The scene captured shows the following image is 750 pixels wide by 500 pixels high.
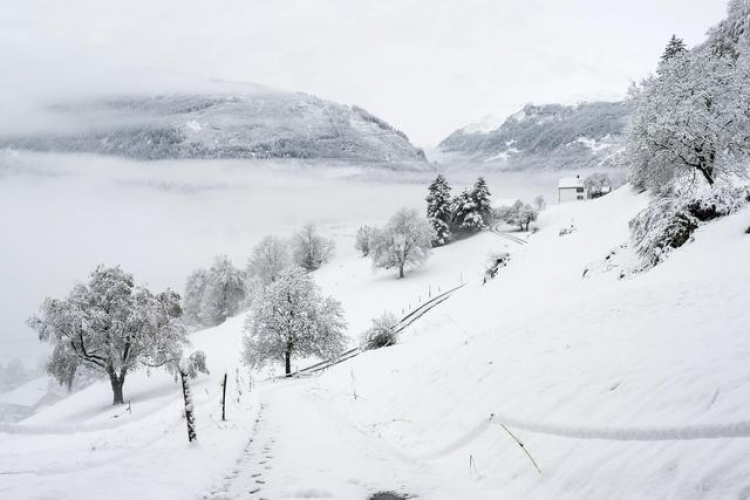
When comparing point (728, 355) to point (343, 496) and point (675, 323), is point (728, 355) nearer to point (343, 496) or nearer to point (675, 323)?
point (675, 323)

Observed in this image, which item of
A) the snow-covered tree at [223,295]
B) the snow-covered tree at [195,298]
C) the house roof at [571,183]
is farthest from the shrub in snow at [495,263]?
the house roof at [571,183]

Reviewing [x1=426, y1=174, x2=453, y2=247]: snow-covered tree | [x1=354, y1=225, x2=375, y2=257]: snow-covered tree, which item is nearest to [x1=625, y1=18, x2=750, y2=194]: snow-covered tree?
[x1=426, y1=174, x2=453, y2=247]: snow-covered tree

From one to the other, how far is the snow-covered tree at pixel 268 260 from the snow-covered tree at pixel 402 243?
30812 millimetres

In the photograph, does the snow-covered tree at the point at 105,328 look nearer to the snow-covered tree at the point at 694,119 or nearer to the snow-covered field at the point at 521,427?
the snow-covered field at the point at 521,427

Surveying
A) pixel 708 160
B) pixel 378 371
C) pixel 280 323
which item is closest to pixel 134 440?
pixel 378 371

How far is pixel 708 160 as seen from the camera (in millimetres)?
23469

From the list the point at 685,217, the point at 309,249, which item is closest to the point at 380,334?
the point at 685,217

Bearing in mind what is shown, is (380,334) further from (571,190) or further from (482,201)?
(571,190)

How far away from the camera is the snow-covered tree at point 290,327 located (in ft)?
108

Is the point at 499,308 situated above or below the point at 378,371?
above

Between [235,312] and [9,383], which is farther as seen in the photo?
[9,383]

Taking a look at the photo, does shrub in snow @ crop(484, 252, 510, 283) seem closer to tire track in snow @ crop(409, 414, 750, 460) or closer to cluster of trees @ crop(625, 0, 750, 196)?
cluster of trees @ crop(625, 0, 750, 196)

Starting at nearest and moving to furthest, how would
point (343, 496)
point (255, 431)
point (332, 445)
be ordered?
point (343, 496)
point (332, 445)
point (255, 431)

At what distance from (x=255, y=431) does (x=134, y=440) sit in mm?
3009
